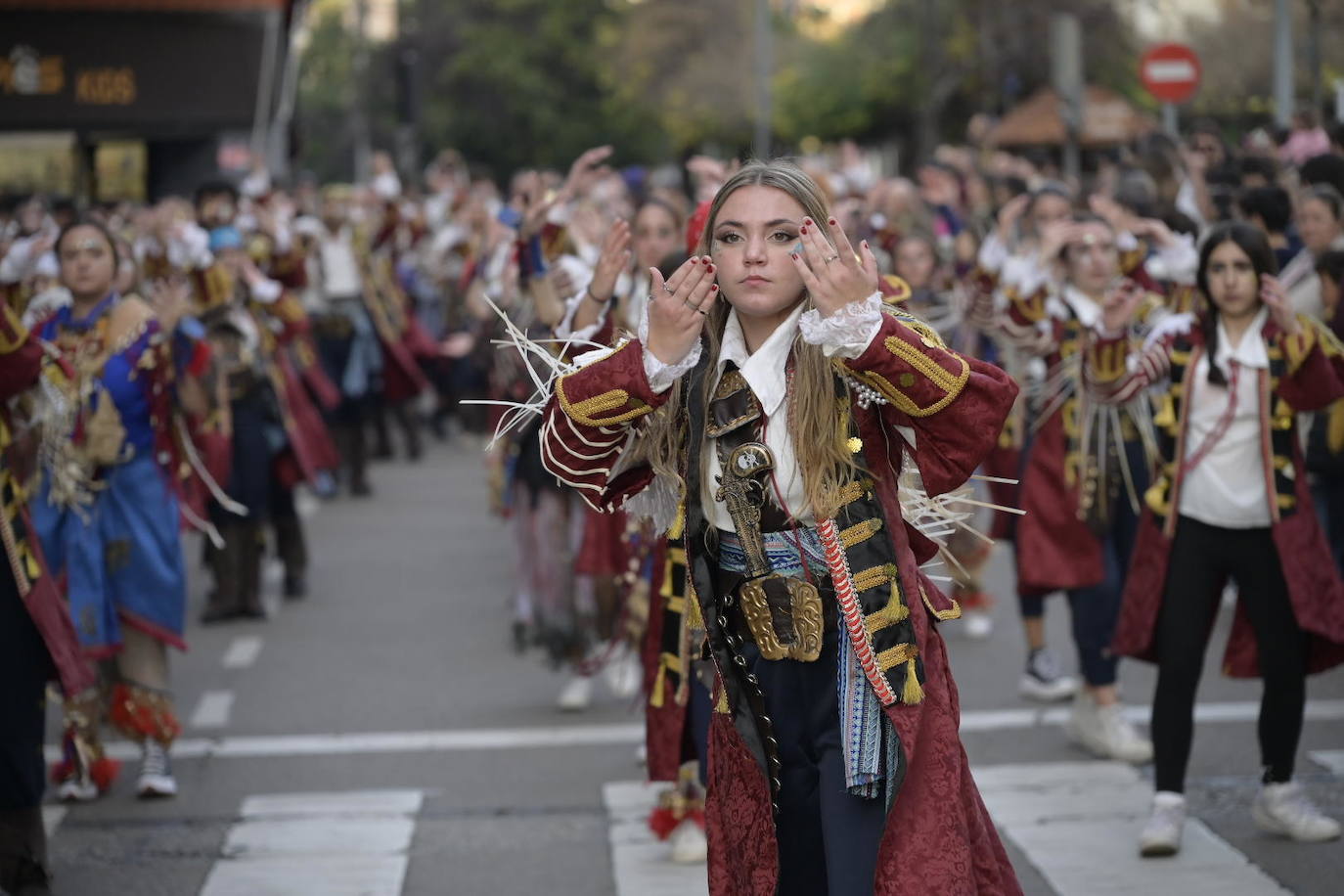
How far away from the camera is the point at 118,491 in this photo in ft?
24.2

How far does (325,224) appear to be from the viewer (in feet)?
52.6

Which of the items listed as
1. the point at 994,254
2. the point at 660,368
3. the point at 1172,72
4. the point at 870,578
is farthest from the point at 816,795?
the point at 1172,72

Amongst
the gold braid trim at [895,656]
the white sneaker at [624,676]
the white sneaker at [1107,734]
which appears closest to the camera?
the gold braid trim at [895,656]

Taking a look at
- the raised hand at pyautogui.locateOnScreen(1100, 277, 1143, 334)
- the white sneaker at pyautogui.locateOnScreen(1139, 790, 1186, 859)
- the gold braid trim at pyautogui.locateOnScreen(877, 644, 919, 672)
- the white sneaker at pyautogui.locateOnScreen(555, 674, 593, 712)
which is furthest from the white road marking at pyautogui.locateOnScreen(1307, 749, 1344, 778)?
the gold braid trim at pyautogui.locateOnScreen(877, 644, 919, 672)

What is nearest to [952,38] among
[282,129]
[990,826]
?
[282,129]

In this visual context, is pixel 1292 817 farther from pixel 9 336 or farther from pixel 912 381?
pixel 9 336

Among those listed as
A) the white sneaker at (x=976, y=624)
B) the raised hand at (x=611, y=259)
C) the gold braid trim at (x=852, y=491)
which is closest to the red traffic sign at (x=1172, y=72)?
the white sneaker at (x=976, y=624)

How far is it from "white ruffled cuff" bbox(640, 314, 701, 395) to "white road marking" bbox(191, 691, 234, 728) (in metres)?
5.00

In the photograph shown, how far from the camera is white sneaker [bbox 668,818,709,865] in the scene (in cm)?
639

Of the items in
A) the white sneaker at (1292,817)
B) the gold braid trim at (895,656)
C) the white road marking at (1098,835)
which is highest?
the gold braid trim at (895,656)

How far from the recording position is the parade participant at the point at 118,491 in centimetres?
718

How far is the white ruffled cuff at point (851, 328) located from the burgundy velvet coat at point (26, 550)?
2.89 m

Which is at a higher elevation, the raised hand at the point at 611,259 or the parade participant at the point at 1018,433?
the raised hand at the point at 611,259

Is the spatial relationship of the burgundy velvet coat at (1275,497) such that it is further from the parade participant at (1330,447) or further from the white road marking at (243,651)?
the white road marking at (243,651)
